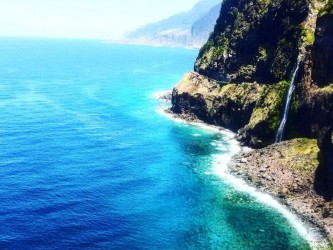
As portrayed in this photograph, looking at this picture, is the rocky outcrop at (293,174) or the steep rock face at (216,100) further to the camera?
the steep rock face at (216,100)

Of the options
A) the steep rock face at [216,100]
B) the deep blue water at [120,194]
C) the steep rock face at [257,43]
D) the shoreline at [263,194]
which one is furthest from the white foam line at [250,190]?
the steep rock face at [257,43]

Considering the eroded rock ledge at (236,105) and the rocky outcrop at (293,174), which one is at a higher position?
the eroded rock ledge at (236,105)

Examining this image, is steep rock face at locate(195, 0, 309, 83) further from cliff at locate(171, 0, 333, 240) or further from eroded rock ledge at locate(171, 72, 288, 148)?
eroded rock ledge at locate(171, 72, 288, 148)

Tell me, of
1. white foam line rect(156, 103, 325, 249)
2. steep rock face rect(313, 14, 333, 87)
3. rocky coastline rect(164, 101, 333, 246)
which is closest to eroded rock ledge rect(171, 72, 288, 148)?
white foam line rect(156, 103, 325, 249)

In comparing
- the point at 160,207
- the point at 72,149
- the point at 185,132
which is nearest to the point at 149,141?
the point at 185,132

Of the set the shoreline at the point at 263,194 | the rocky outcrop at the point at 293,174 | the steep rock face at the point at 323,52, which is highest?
the steep rock face at the point at 323,52

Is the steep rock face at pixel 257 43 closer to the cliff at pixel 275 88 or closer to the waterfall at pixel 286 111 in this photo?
the cliff at pixel 275 88

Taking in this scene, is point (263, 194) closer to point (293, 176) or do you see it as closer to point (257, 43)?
point (293, 176)

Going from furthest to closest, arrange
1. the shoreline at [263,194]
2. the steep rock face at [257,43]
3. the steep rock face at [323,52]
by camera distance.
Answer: the steep rock face at [257,43] < the steep rock face at [323,52] < the shoreline at [263,194]
